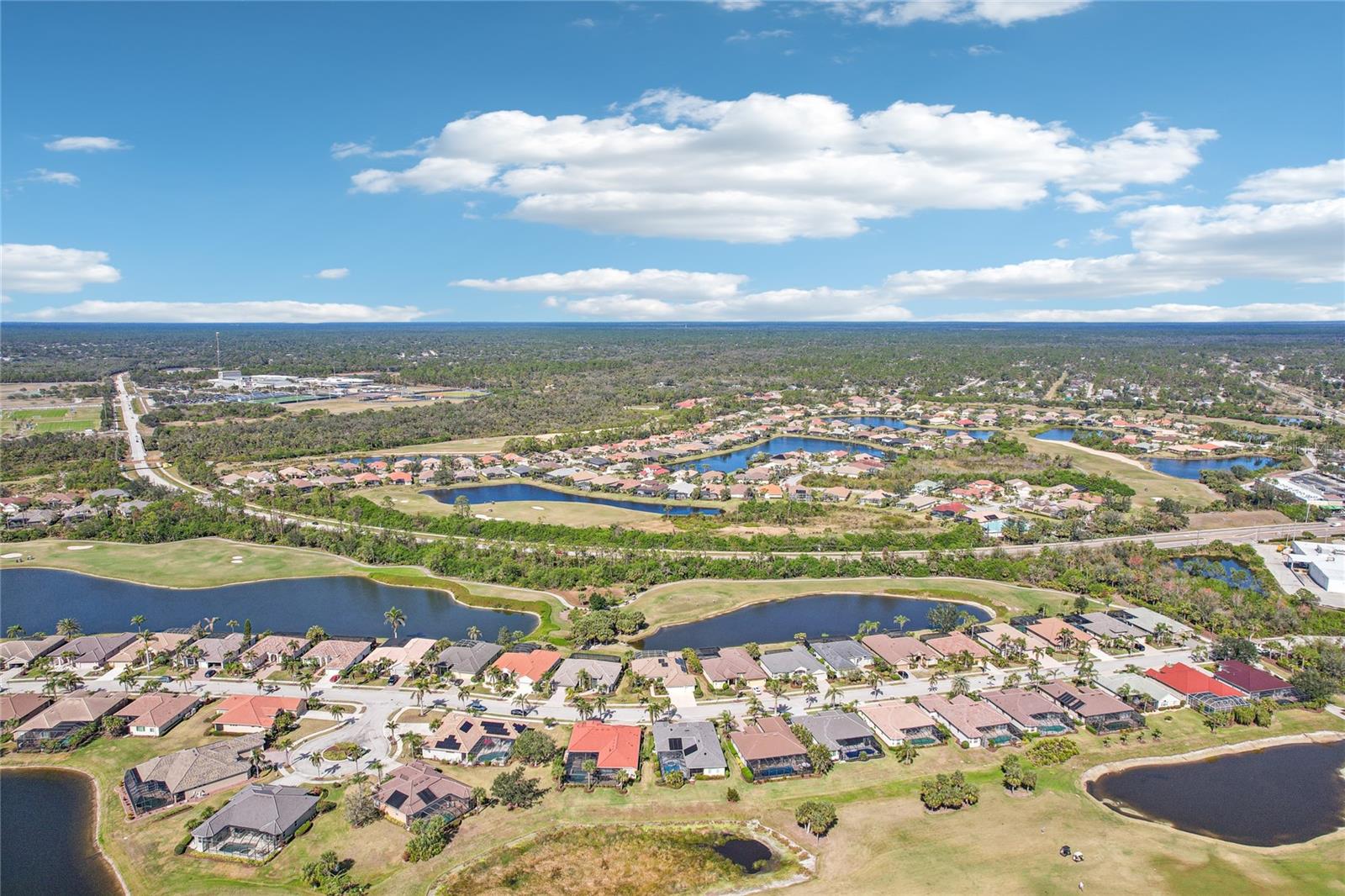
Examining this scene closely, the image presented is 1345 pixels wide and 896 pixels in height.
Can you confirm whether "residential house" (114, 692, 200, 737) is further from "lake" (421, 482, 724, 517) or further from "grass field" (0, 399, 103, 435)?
"grass field" (0, 399, 103, 435)

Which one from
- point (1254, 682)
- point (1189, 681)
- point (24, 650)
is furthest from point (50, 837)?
point (1254, 682)

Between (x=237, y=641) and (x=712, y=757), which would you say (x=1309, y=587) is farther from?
(x=237, y=641)

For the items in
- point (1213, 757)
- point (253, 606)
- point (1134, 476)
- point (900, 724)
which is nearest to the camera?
point (1213, 757)

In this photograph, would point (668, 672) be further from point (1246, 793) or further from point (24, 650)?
point (24, 650)

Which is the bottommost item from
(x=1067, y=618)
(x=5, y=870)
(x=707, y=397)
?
(x=5, y=870)

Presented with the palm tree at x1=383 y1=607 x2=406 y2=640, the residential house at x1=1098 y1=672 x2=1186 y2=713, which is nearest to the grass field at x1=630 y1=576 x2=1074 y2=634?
the residential house at x1=1098 y1=672 x2=1186 y2=713

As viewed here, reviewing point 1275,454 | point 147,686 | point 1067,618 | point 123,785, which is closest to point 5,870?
point 123,785

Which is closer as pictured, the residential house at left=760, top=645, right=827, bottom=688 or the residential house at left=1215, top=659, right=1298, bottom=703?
the residential house at left=1215, top=659, right=1298, bottom=703
